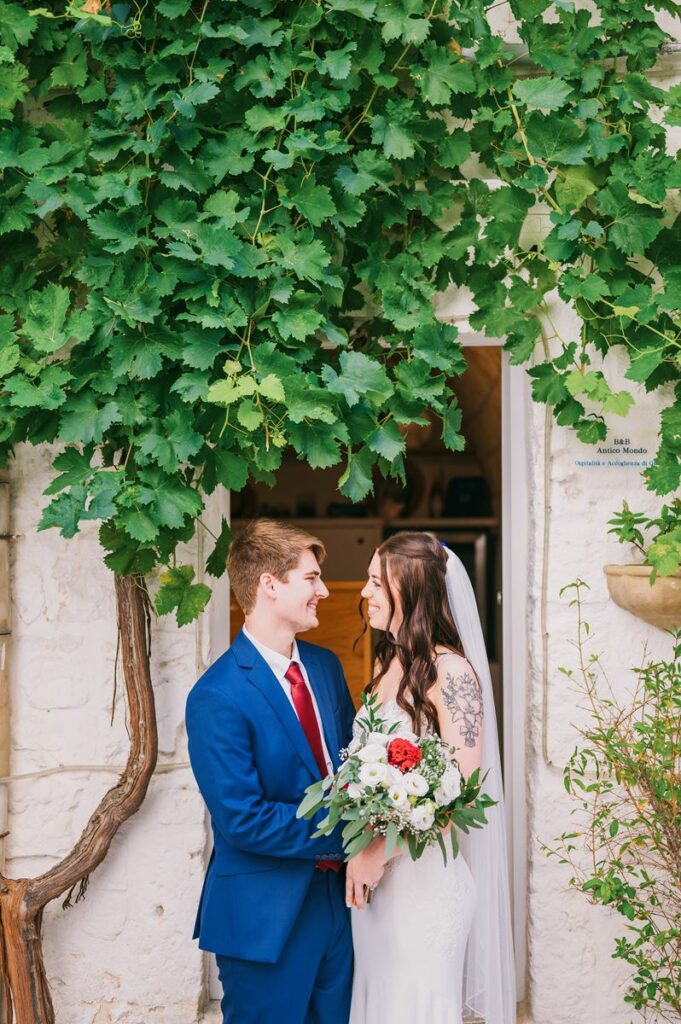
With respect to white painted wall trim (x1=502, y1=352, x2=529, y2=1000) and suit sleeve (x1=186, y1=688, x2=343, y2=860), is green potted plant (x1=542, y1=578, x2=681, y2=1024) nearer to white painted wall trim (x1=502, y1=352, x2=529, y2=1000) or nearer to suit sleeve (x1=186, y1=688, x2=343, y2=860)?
white painted wall trim (x1=502, y1=352, x2=529, y2=1000)

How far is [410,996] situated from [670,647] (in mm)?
1269

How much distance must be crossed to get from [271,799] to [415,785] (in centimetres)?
44

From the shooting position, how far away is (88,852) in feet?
9.75

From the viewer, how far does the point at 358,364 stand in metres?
2.76

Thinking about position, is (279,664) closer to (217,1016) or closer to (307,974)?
(307,974)

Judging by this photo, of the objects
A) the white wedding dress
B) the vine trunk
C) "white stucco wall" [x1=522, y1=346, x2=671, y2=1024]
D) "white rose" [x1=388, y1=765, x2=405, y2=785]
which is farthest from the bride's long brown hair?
the vine trunk

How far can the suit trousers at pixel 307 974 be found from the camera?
2.51 metres

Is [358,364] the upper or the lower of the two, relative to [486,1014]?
upper

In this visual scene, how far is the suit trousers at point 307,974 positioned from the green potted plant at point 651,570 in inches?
44.9

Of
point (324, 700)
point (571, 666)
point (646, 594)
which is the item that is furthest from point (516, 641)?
point (324, 700)

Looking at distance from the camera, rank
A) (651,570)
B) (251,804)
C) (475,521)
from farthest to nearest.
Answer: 1. (475,521)
2. (651,570)
3. (251,804)

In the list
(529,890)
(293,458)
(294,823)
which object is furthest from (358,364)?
(293,458)

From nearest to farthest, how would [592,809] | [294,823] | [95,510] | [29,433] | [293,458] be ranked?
[294,823], [95,510], [29,433], [592,809], [293,458]

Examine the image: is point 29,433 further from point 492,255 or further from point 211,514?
point 492,255
